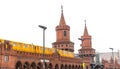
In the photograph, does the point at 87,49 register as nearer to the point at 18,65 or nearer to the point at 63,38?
the point at 63,38

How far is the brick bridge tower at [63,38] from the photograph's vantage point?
4008 inches

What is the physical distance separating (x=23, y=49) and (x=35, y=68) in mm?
6361

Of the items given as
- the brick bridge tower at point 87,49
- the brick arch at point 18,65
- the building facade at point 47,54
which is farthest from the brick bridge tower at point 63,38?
the brick arch at point 18,65

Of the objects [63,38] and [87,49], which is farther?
[87,49]

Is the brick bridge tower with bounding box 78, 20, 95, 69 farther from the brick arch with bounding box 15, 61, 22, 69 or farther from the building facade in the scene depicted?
the brick arch with bounding box 15, 61, 22, 69

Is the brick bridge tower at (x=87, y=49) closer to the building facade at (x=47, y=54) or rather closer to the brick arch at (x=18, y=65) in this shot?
the building facade at (x=47, y=54)

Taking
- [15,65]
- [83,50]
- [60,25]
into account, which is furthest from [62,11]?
[15,65]

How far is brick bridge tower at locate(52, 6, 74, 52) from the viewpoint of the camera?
10181 centimetres

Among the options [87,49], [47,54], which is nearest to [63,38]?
[87,49]

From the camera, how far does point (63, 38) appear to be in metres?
103

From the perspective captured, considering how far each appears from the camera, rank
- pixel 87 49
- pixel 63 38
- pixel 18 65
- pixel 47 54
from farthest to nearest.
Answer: pixel 87 49 → pixel 63 38 → pixel 47 54 → pixel 18 65

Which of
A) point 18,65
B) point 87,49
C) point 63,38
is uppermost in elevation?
point 63,38

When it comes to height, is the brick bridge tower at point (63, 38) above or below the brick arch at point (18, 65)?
above

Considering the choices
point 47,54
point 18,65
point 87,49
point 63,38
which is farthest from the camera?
point 87,49
